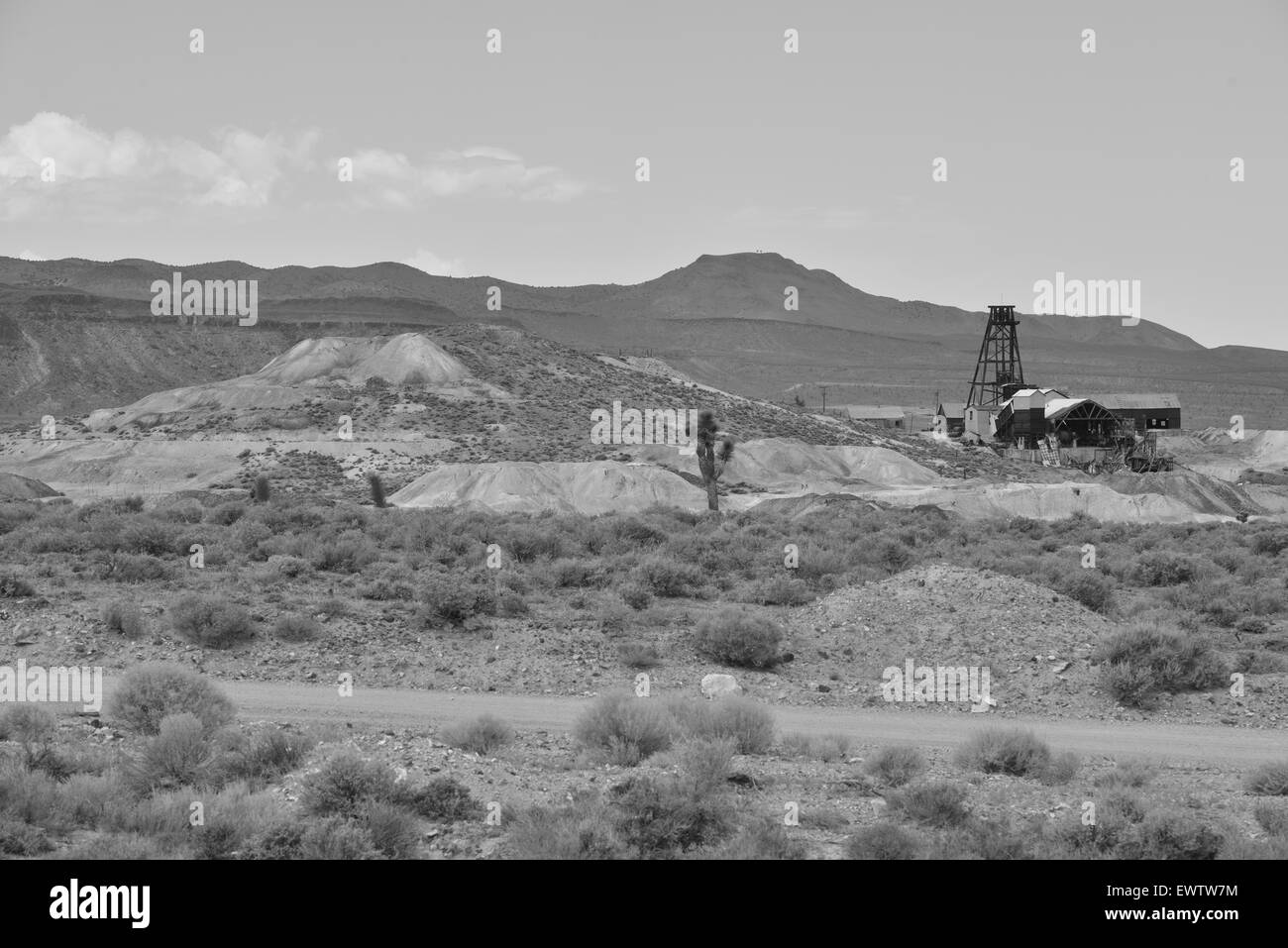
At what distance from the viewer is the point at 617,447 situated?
73438 millimetres

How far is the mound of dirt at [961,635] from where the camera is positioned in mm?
17484

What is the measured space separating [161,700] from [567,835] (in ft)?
20.3

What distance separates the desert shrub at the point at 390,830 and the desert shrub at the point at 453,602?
1022 cm

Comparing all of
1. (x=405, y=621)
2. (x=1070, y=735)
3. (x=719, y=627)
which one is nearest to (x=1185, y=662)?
(x=1070, y=735)

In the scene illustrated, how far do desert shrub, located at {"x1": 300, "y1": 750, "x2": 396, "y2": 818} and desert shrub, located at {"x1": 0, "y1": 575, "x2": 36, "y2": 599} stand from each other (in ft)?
42.8

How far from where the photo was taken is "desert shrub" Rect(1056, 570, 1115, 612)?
72.3 ft

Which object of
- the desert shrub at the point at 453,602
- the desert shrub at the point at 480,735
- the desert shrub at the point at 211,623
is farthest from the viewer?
the desert shrub at the point at 453,602

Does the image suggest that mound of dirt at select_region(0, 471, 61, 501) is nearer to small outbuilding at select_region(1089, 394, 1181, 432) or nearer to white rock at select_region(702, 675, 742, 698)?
white rock at select_region(702, 675, 742, 698)

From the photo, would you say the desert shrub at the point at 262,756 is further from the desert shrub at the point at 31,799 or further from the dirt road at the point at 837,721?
the dirt road at the point at 837,721

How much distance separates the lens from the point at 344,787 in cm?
1034

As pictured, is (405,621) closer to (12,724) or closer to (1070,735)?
(12,724)

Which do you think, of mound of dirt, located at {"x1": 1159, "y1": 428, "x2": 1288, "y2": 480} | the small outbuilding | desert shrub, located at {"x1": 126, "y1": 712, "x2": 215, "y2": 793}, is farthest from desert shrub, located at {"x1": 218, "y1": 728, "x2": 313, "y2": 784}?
the small outbuilding

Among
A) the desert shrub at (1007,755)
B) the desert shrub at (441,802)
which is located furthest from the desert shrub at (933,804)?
the desert shrub at (441,802)
